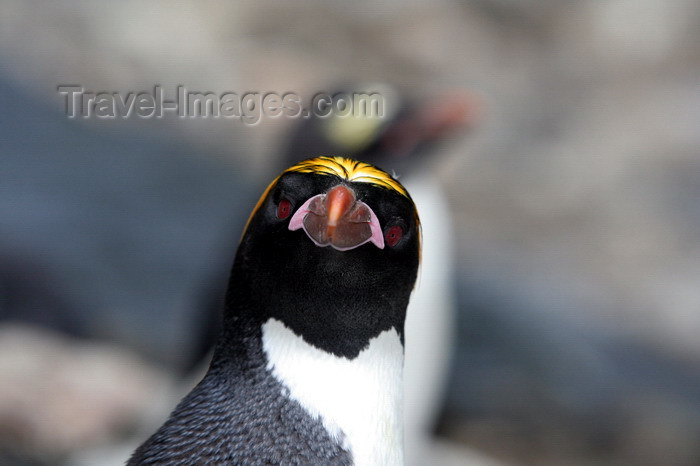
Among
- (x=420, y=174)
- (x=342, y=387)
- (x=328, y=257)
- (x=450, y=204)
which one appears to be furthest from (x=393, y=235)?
(x=450, y=204)

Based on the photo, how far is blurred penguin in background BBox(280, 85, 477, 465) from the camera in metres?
3.24

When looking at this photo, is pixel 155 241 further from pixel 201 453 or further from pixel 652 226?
pixel 652 226

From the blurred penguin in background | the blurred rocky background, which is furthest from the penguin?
the blurred penguin in background

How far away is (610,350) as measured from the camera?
400 centimetres

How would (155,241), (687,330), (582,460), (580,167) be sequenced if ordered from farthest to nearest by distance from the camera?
(580,167) < (687,330) < (155,241) < (582,460)

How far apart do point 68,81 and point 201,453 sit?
5.09m

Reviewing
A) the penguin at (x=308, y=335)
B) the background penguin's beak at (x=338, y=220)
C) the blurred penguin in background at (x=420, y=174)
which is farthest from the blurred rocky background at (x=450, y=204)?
the background penguin's beak at (x=338, y=220)

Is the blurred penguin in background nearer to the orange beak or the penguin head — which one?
the penguin head

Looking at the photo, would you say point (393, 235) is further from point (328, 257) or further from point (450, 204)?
point (450, 204)

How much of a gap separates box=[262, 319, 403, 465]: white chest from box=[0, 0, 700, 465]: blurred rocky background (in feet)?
5.14

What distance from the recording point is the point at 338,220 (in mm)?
1315

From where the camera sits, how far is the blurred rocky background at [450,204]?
3400 millimetres

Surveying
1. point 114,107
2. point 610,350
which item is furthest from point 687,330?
point 114,107

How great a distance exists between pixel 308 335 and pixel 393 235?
218 mm
